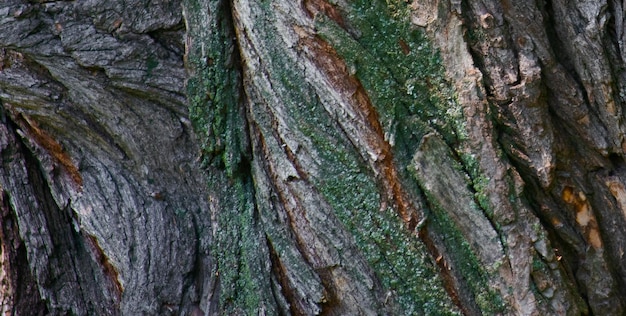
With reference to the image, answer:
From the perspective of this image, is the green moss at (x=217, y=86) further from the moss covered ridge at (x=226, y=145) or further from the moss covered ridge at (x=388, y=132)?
the moss covered ridge at (x=388, y=132)

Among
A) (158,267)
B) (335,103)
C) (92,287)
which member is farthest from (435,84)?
(92,287)

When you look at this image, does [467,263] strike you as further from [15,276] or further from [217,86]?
[15,276]

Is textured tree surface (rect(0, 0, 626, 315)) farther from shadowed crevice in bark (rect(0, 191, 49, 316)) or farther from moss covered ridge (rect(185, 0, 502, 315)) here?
shadowed crevice in bark (rect(0, 191, 49, 316))

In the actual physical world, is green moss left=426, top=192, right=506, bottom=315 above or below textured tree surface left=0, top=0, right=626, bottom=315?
below

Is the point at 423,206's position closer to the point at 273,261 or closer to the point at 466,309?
the point at 466,309

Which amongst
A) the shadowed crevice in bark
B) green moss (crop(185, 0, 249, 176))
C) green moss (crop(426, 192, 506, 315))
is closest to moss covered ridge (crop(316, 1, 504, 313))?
green moss (crop(426, 192, 506, 315))

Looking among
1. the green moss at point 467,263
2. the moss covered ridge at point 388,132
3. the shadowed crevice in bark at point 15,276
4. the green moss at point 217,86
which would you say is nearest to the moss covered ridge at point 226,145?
the green moss at point 217,86

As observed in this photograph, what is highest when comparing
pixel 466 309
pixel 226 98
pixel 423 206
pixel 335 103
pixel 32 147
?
pixel 32 147

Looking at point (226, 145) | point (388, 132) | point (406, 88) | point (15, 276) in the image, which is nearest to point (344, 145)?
point (388, 132)
